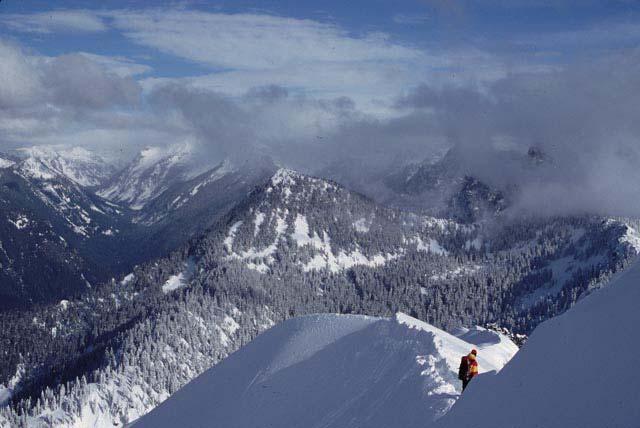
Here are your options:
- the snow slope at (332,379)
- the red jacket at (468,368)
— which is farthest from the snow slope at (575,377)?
the snow slope at (332,379)

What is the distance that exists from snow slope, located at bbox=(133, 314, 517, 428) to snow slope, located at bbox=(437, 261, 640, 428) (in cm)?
687

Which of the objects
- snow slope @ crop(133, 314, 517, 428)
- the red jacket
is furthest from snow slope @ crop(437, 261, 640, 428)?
snow slope @ crop(133, 314, 517, 428)

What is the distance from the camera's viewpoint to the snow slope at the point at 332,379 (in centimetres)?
4172

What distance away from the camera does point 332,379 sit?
54.2m

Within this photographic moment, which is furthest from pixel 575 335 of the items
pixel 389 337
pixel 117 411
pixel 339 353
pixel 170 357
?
pixel 170 357

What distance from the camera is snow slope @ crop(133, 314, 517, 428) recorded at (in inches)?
1642

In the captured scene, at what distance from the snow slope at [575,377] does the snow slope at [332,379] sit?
687 cm

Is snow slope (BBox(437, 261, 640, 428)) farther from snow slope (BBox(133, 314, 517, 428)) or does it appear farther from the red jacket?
snow slope (BBox(133, 314, 517, 428))

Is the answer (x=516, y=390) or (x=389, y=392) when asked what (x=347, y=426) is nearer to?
(x=389, y=392)

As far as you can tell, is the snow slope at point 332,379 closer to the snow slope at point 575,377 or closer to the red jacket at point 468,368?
the red jacket at point 468,368

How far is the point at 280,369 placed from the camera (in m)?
63.8

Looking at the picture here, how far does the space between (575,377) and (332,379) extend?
31713 mm

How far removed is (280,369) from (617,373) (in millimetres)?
45319

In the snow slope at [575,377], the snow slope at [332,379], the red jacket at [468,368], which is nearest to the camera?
the snow slope at [575,377]
